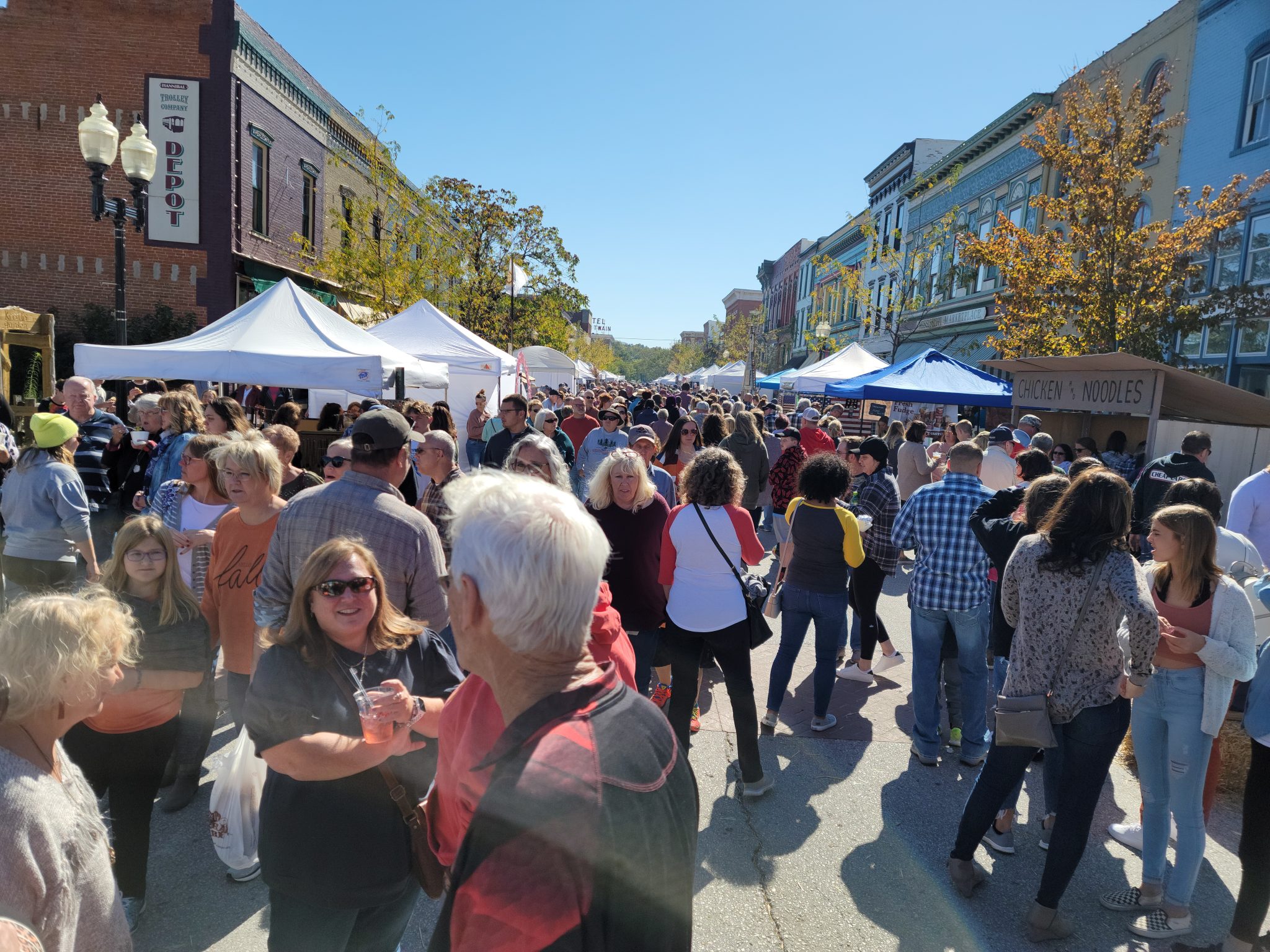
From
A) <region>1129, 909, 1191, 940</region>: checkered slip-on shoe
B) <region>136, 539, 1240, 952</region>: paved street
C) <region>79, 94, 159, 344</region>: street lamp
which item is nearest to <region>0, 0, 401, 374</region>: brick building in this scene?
<region>79, 94, 159, 344</region>: street lamp

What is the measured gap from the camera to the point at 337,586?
221 cm

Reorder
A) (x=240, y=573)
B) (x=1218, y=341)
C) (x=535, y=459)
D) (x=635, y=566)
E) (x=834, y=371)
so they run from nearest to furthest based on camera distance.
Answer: (x=240, y=573) → (x=635, y=566) → (x=535, y=459) → (x=1218, y=341) → (x=834, y=371)

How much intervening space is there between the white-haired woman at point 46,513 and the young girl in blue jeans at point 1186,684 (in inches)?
212

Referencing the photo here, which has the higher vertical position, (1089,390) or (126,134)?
(126,134)

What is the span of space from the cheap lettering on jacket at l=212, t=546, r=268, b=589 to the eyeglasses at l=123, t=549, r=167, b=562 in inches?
16.1

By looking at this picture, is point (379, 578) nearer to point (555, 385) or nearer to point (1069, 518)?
point (1069, 518)

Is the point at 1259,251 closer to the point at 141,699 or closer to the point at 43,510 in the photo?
the point at 141,699

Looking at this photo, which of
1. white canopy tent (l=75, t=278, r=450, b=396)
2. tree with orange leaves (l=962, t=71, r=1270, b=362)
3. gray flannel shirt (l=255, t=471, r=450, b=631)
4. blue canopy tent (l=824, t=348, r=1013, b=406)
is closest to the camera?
gray flannel shirt (l=255, t=471, r=450, b=631)

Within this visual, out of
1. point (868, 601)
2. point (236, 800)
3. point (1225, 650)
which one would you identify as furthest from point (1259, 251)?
point (236, 800)

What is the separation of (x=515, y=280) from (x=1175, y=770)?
2198 cm

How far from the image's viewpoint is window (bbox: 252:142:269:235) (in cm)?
1831

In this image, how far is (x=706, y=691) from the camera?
18.5ft

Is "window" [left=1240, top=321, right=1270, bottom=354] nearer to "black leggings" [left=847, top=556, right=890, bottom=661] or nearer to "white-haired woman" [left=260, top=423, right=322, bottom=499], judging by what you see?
"black leggings" [left=847, top=556, right=890, bottom=661]

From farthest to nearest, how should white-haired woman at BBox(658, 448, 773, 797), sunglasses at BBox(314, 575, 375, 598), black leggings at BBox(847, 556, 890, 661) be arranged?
black leggings at BBox(847, 556, 890, 661) → white-haired woman at BBox(658, 448, 773, 797) → sunglasses at BBox(314, 575, 375, 598)
